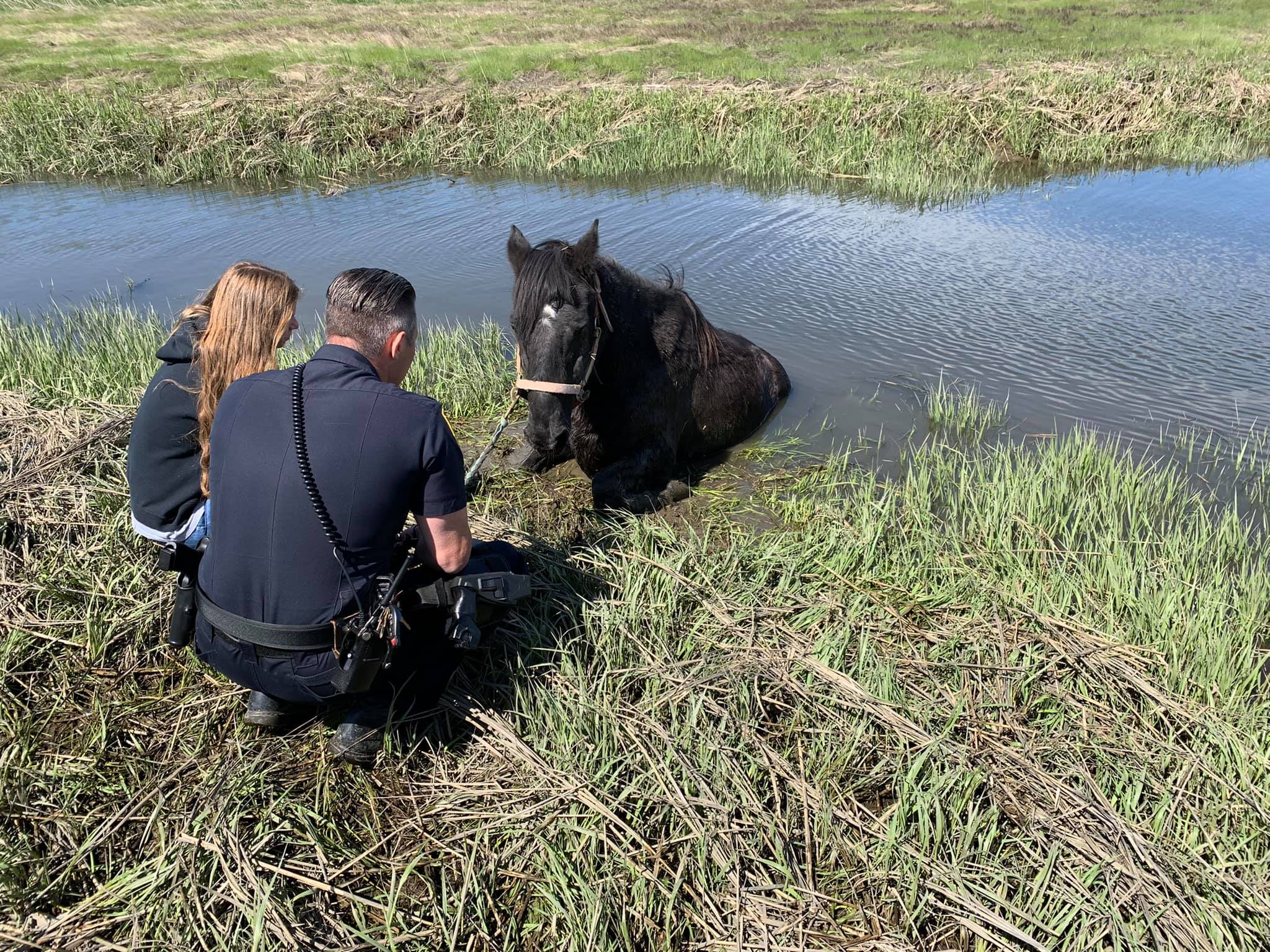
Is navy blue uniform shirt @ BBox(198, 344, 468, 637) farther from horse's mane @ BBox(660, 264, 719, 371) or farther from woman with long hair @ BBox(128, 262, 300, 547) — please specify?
horse's mane @ BBox(660, 264, 719, 371)

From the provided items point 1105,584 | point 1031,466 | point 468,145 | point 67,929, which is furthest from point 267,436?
point 468,145

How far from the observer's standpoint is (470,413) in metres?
6.61

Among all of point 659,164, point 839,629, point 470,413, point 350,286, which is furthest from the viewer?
point 659,164

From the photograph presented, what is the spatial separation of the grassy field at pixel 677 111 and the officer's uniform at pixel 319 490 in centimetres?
1151

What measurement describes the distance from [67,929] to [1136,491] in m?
5.52

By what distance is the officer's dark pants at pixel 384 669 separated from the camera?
2.86 metres

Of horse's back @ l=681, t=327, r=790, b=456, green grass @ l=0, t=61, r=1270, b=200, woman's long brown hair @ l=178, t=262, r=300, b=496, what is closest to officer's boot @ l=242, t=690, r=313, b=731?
woman's long brown hair @ l=178, t=262, r=300, b=496

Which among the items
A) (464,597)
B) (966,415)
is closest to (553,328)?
(464,597)

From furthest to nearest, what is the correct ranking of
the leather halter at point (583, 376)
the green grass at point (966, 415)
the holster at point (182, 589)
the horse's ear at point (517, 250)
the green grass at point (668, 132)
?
the green grass at point (668, 132)
the green grass at point (966, 415)
the horse's ear at point (517, 250)
the leather halter at point (583, 376)
the holster at point (182, 589)

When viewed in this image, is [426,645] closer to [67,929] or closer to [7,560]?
[67,929]

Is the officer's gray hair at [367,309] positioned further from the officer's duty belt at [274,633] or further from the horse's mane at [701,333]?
the horse's mane at [701,333]

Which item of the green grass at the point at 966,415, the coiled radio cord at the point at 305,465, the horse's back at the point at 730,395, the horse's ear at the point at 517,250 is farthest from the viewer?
the green grass at the point at 966,415

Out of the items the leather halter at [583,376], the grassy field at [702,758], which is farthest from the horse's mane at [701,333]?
the grassy field at [702,758]

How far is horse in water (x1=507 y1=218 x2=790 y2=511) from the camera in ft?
14.2
